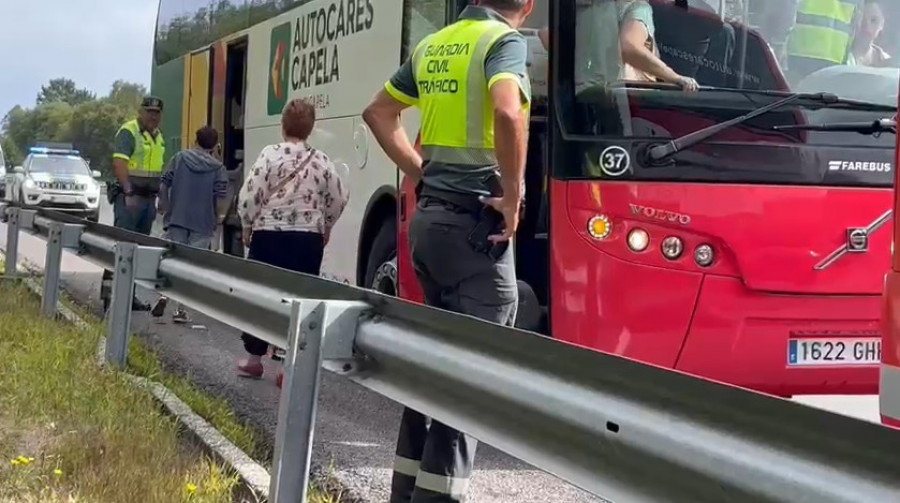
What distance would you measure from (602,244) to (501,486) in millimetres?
1227

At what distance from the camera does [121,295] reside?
6500 millimetres

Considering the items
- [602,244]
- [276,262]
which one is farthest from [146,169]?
[602,244]

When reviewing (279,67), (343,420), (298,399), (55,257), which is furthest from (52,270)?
(298,399)

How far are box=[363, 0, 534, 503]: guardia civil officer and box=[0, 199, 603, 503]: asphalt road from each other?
106 cm

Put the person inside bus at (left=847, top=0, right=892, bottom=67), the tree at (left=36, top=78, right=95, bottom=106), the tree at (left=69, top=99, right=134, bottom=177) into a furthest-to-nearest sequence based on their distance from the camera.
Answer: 1. the tree at (left=36, top=78, right=95, bottom=106)
2. the tree at (left=69, top=99, right=134, bottom=177)
3. the person inside bus at (left=847, top=0, right=892, bottom=67)

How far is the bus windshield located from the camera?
593cm

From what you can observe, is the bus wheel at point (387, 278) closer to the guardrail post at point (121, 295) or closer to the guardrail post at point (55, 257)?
the guardrail post at point (121, 295)

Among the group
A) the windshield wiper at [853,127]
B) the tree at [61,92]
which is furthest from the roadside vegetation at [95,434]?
the tree at [61,92]

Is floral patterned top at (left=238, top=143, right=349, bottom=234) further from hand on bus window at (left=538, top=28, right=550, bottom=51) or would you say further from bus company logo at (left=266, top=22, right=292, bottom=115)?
bus company logo at (left=266, top=22, right=292, bottom=115)

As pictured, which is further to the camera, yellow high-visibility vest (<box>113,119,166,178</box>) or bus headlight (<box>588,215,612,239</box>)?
Answer: yellow high-visibility vest (<box>113,119,166,178</box>)

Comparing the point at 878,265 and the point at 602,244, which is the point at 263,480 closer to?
the point at 602,244

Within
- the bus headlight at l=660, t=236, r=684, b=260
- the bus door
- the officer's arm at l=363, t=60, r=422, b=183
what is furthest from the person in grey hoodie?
the officer's arm at l=363, t=60, r=422, b=183

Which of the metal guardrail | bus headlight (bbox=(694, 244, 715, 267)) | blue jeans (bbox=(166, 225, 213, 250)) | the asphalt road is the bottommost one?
the asphalt road

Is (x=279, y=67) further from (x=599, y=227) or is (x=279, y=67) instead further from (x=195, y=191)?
(x=599, y=227)
